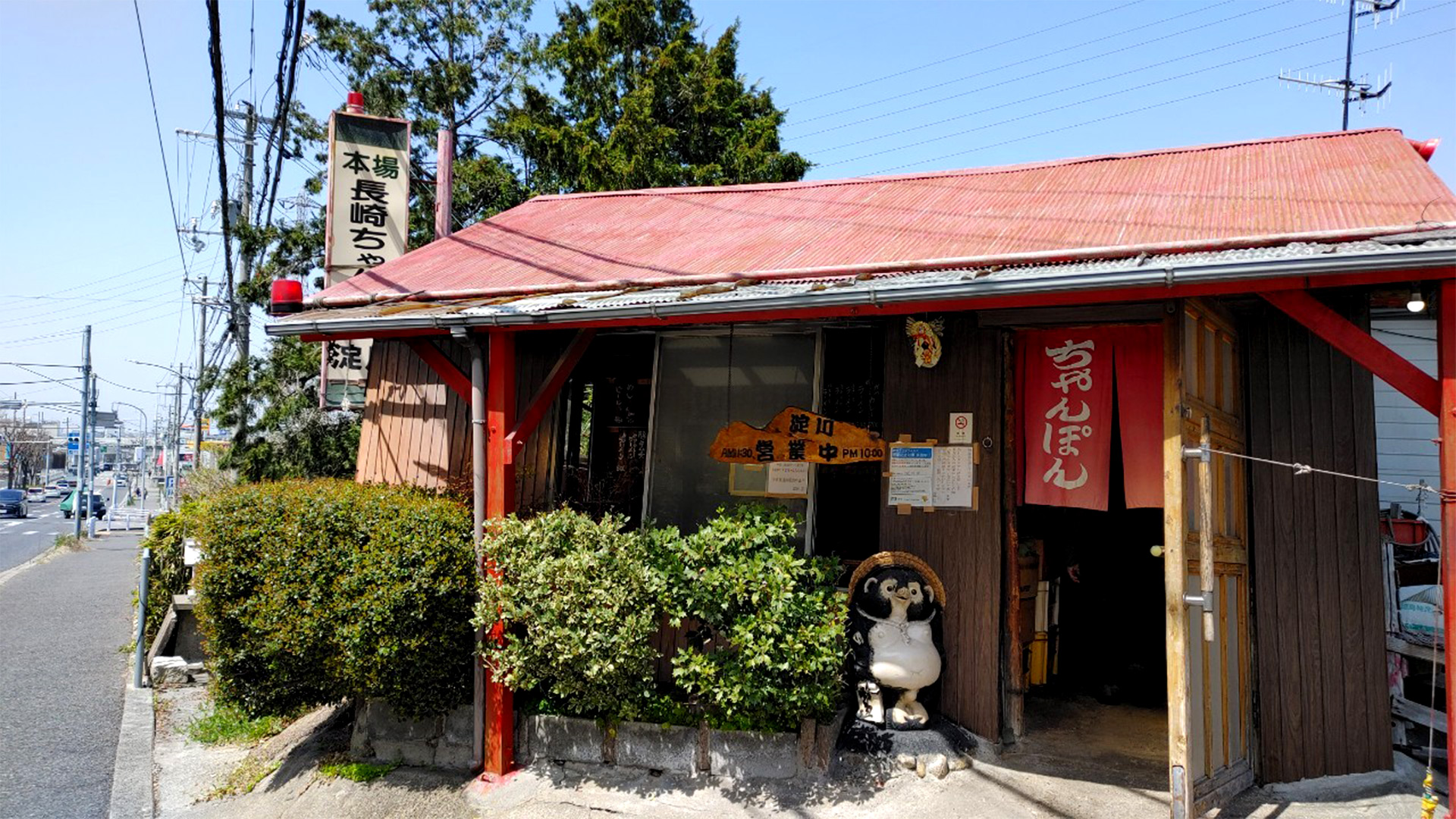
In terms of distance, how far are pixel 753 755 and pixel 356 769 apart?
3074mm

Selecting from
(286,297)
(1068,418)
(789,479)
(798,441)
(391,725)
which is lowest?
(391,725)

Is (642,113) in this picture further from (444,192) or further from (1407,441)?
(1407,441)

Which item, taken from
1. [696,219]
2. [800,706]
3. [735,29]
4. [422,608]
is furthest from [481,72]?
[800,706]

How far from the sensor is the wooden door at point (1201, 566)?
16.1 feet

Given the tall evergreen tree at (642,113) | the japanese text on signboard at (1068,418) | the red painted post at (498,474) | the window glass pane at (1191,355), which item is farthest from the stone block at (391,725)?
the tall evergreen tree at (642,113)

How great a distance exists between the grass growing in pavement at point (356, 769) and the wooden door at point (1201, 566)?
5359 mm

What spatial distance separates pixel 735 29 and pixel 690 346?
1600 cm

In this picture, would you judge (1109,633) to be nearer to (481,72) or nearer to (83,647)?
(83,647)

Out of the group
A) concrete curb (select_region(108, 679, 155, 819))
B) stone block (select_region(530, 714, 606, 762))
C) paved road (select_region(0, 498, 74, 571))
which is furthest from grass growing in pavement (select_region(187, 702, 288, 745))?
paved road (select_region(0, 498, 74, 571))

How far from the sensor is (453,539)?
666 centimetres

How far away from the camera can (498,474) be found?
6.83m

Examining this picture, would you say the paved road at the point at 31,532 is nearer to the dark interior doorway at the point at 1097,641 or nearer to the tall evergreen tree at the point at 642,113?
the tall evergreen tree at the point at 642,113

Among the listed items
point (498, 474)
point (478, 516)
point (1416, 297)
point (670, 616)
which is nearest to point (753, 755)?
point (670, 616)

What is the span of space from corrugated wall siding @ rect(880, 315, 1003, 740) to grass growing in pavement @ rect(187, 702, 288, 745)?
19.6 ft
